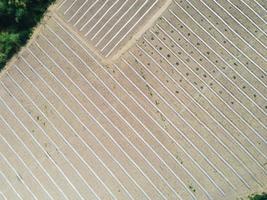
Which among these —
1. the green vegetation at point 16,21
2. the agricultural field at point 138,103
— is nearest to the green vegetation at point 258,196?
the agricultural field at point 138,103

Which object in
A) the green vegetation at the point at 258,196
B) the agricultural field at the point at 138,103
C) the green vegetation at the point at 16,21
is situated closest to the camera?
the green vegetation at the point at 258,196

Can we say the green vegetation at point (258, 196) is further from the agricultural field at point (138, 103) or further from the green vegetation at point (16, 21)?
the green vegetation at point (16, 21)

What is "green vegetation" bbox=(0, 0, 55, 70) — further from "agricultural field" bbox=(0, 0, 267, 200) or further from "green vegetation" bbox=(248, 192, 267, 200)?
"green vegetation" bbox=(248, 192, 267, 200)

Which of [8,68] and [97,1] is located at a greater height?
[97,1]

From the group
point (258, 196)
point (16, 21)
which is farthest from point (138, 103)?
point (16, 21)

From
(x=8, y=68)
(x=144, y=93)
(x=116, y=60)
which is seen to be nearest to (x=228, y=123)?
(x=144, y=93)

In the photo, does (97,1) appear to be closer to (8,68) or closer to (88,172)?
(8,68)

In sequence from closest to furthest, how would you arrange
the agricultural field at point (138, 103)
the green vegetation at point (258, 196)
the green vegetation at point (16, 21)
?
the green vegetation at point (258, 196)
the agricultural field at point (138, 103)
the green vegetation at point (16, 21)

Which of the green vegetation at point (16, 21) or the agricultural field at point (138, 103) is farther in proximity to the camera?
the green vegetation at point (16, 21)
